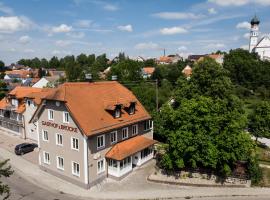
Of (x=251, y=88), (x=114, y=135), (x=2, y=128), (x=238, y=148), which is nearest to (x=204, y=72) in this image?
(x=238, y=148)

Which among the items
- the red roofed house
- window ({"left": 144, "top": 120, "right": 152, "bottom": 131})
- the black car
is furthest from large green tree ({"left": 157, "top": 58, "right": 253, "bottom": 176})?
the red roofed house

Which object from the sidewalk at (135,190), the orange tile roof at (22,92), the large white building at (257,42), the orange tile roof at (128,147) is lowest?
the sidewalk at (135,190)

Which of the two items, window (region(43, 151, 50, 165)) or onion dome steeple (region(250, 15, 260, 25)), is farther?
onion dome steeple (region(250, 15, 260, 25))

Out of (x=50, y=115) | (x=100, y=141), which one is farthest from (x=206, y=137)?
(x=50, y=115)

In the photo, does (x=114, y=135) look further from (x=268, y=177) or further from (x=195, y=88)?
(x=268, y=177)

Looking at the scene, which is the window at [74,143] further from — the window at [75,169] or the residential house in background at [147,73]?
the residential house in background at [147,73]

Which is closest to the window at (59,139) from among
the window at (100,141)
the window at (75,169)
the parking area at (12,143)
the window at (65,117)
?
the window at (65,117)

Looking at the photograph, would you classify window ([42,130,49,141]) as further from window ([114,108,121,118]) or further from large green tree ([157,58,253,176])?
large green tree ([157,58,253,176])

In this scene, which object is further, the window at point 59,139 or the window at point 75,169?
the window at point 59,139
